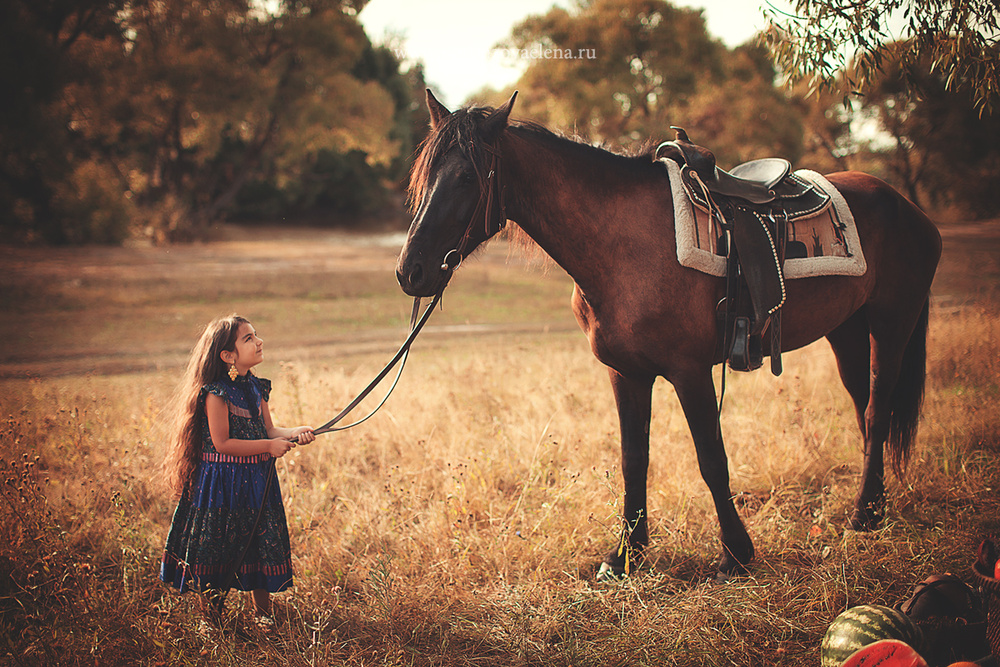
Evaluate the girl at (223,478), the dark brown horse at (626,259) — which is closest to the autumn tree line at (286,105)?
the dark brown horse at (626,259)

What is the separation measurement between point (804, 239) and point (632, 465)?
1.53 metres

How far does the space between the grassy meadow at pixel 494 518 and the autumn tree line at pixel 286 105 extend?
19.7 feet

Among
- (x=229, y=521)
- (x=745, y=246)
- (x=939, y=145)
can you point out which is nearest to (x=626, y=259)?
(x=745, y=246)

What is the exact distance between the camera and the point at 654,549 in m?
3.22

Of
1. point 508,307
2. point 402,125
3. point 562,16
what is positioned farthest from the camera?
point 402,125

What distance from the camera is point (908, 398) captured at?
3729mm

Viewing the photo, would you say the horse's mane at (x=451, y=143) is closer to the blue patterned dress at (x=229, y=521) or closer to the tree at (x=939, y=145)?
the blue patterned dress at (x=229, y=521)

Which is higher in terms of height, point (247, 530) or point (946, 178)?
point (946, 178)

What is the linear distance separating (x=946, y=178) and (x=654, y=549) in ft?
62.0

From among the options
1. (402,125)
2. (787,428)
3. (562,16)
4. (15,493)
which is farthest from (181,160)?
(787,428)

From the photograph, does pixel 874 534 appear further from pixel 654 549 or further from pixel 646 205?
pixel 646 205

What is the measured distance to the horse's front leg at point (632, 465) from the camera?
303 cm

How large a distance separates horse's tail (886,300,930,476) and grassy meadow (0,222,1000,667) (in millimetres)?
235

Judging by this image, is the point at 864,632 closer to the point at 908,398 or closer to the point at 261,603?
the point at 908,398
